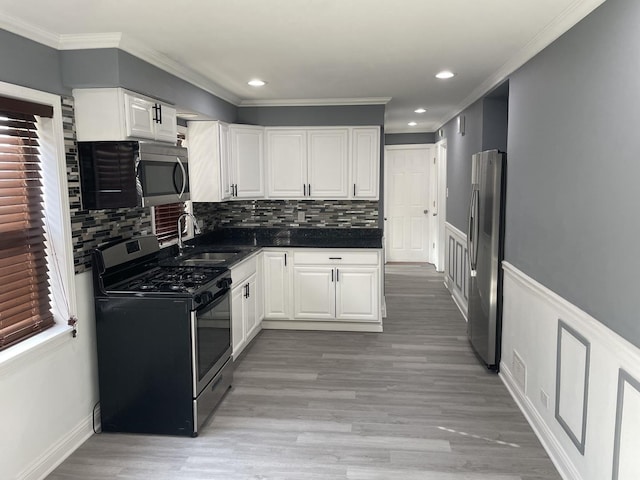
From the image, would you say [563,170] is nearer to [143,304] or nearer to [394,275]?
[143,304]

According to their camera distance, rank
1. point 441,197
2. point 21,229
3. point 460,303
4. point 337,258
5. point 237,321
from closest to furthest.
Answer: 1. point 21,229
2. point 237,321
3. point 337,258
4. point 460,303
5. point 441,197

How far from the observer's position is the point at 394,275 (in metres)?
7.62

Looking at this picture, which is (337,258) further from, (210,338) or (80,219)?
(80,219)

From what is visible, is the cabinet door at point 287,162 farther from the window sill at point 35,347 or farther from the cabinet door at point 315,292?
the window sill at point 35,347

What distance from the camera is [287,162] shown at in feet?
16.9

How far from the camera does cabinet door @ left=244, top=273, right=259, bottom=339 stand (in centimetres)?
427

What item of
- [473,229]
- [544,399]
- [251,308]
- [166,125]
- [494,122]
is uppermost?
[494,122]

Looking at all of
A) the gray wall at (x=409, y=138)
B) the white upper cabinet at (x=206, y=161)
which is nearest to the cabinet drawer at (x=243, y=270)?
the white upper cabinet at (x=206, y=161)

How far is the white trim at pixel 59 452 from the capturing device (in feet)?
8.14

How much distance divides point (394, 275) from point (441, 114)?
8.36 ft

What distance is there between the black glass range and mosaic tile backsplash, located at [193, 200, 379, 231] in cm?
241

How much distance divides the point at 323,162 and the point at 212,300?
240 cm

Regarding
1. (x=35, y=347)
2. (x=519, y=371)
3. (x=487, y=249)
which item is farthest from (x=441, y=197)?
(x=35, y=347)

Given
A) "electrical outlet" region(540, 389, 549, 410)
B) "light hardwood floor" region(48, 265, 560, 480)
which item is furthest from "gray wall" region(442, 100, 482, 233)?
"electrical outlet" region(540, 389, 549, 410)
